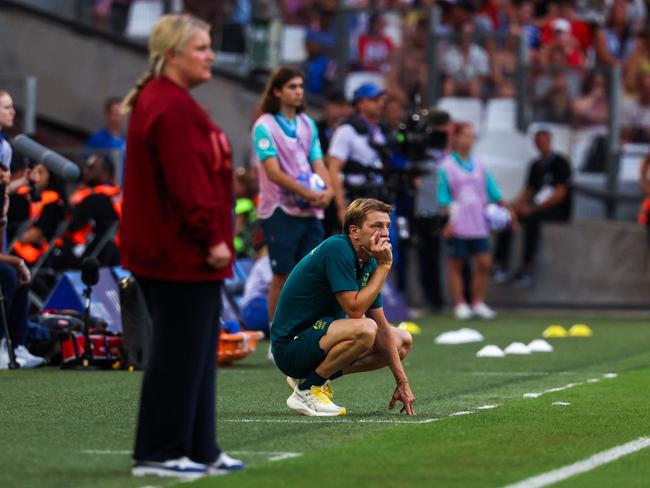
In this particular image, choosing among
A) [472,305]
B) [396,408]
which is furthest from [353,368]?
[472,305]

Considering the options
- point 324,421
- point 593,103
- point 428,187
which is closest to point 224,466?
point 324,421

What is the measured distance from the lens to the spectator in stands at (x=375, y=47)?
21922mm

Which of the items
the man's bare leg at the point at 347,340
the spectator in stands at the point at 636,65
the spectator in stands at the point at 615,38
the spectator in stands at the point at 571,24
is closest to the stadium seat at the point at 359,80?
the spectator in stands at the point at 571,24

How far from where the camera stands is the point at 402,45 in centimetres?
2205

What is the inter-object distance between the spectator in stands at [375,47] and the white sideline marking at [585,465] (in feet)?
44.6

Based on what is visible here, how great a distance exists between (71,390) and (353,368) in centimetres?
240

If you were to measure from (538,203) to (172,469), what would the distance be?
15.3 metres

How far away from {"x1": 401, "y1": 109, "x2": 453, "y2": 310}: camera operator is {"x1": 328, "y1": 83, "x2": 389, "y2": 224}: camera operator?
24.3 inches

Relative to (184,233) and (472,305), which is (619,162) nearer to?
(472,305)

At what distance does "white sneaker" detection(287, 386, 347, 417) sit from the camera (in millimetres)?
9836

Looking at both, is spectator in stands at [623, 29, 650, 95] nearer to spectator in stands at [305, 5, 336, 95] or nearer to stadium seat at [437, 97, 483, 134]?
stadium seat at [437, 97, 483, 134]

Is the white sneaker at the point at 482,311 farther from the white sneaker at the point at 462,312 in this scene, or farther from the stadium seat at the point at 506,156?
the stadium seat at the point at 506,156

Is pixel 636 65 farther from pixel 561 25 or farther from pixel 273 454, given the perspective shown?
pixel 273 454

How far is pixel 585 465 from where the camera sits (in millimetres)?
7703
